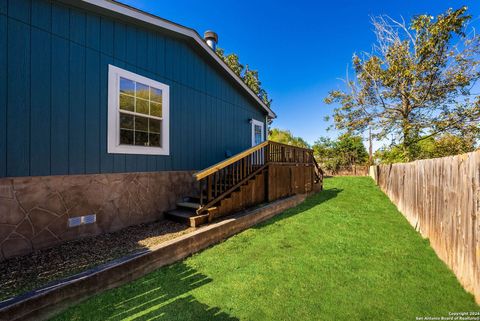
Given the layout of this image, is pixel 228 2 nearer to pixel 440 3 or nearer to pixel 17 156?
pixel 440 3

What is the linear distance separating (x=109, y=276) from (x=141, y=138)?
2.98 m

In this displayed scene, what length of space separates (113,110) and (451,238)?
19.8 ft

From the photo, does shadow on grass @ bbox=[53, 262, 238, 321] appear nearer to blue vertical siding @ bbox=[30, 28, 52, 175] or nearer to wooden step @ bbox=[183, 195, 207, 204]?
blue vertical siding @ bbox=[30, 28, 52, 175]

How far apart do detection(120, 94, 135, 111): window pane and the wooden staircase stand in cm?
207

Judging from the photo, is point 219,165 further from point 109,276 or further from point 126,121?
point 109,276

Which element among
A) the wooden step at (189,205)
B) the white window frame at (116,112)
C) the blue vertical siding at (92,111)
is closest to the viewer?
the blue vertical siding at (92,111)

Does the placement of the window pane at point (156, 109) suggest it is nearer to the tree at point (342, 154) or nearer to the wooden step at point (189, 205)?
the wooden step at point (189, 205)

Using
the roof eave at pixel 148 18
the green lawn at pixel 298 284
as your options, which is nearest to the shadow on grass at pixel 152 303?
the green lawn at pixel 298 284

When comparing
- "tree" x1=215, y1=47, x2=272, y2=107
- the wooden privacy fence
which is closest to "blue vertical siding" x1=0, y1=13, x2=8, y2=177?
the wooden privacy fence

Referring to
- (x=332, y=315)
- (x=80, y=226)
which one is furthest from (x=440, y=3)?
(x=80, y=226)

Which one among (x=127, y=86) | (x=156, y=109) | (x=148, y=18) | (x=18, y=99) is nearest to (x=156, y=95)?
(x=156, y=109)

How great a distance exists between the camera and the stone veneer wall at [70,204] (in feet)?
10.3

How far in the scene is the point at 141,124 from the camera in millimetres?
4895

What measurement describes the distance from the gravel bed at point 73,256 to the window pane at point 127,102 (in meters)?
2.55
